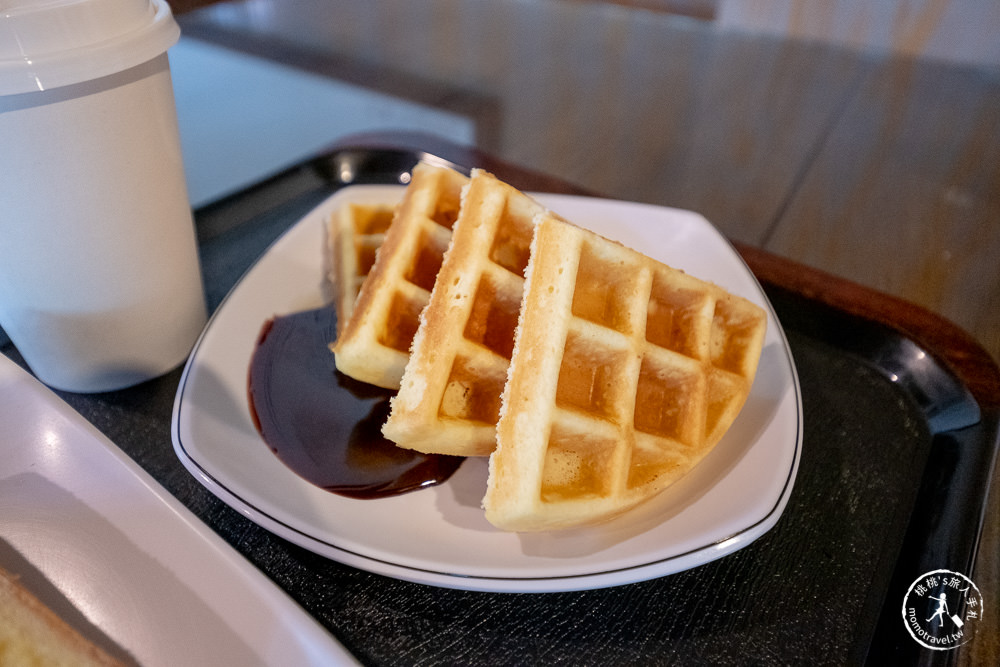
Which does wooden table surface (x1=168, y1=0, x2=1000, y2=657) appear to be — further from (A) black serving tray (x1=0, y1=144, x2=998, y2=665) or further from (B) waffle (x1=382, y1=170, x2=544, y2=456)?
(B) waffle (x1=382, y1=170, x2=544, y2=456)

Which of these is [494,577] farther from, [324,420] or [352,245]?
[352,245]

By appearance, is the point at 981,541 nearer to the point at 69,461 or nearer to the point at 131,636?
the point at 131,636

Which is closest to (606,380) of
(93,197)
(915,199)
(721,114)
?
(93,197)

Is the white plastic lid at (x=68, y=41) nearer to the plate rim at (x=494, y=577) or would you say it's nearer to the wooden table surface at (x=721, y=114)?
the plate rim at (x=494, y=577)

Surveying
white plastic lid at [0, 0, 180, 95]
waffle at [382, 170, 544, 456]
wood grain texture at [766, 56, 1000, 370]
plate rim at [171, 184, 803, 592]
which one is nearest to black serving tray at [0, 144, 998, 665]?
plate rim at [171, 184, 803, 592]

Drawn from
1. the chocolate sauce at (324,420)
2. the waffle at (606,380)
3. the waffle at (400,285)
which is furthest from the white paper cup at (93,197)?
the waffle at (606,380)
